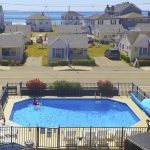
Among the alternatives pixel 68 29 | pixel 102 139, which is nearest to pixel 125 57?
pixel 68 29

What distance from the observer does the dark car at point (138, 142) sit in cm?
1862

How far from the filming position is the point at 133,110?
3444 centimetres

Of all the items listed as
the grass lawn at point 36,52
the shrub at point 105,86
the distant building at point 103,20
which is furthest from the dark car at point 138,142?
the distant building at point 103,20

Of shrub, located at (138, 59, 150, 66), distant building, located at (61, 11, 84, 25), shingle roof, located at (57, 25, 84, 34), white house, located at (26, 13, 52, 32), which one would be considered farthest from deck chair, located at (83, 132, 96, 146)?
distant building, located at (61, 11, 84, 25)

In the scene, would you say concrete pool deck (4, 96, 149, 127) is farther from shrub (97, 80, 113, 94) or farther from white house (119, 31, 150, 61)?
white house (119, 31, 150, 61)

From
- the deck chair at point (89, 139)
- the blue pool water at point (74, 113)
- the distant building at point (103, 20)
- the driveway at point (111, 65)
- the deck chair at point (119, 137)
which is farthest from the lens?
the distant building at point (103, 20)

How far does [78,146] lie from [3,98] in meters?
11.5

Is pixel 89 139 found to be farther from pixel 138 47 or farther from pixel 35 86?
pixel 138 47

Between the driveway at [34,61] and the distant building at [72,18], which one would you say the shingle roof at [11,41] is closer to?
Answer: the driveway at [34,61]

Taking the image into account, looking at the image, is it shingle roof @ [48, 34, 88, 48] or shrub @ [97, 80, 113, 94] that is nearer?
shrub @ [97, 80, 113, 94]

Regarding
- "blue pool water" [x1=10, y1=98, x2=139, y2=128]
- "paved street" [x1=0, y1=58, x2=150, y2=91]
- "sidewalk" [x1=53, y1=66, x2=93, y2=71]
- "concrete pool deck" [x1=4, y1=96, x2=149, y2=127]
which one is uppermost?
"sidewalk" [x1=53, y1=66, x2=93, y2=71]

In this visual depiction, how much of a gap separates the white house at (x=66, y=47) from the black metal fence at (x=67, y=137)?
2934 centimetres

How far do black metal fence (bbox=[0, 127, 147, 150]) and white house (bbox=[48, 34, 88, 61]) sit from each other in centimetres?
2934

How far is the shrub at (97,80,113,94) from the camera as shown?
38.4m
